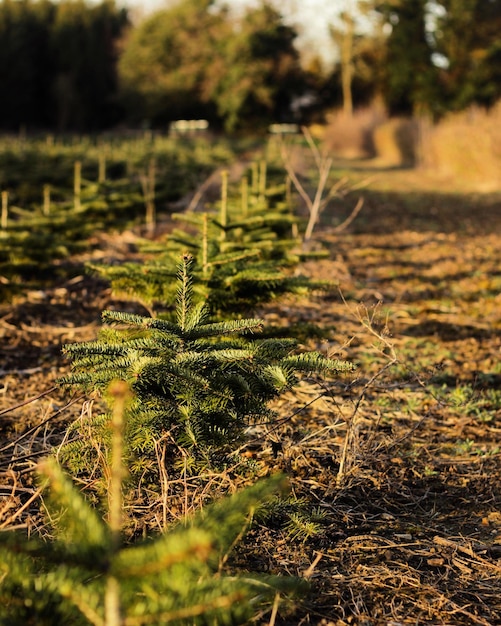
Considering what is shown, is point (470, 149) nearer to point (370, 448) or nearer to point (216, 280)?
point (216, 280)

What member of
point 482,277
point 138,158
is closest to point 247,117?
point 138,158

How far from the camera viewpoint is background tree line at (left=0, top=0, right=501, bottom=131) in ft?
119

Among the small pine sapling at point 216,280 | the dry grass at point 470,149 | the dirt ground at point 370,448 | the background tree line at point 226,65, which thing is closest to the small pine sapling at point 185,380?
the dirt ground at point 370,448

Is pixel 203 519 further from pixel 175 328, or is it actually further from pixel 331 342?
pixel 331 342

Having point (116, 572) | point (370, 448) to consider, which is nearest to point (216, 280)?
point (370, 448)

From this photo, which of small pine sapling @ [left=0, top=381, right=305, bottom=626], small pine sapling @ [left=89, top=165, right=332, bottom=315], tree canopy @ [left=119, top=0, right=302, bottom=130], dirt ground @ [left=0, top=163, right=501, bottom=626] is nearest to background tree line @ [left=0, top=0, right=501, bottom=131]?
tree canopy @ [left=119, top=0, right=302, bottom=130]

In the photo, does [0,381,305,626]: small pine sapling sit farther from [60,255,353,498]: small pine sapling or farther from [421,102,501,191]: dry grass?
[421,102,501,191]: dry grass

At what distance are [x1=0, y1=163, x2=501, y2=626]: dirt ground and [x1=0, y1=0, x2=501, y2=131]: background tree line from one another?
106ft

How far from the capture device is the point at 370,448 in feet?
10.9

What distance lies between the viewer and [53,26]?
43.5m

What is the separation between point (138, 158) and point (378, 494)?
12948 millimetres

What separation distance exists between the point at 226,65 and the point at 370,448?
1507 inches

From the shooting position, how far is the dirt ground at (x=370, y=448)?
7.48ft

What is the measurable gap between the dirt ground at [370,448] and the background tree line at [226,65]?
3223cm
